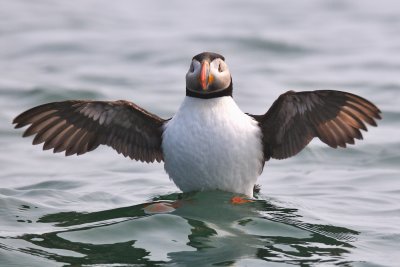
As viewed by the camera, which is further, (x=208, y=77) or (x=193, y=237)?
(x=208, y=77)

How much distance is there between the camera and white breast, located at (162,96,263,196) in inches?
338

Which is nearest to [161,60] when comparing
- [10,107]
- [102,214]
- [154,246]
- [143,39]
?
[143,39]

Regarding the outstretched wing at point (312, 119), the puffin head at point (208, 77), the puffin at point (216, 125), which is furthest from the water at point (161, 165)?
the puffin head at point (208, 77)

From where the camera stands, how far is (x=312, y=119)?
8883 mm

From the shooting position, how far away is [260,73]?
54.7 feet

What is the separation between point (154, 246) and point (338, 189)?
10.9 feet

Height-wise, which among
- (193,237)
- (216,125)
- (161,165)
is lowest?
(193,237)

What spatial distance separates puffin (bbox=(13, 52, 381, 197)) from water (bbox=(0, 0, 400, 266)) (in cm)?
35

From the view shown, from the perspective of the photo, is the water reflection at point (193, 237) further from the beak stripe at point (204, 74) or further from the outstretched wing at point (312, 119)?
the beak stripe at point (204, 74)

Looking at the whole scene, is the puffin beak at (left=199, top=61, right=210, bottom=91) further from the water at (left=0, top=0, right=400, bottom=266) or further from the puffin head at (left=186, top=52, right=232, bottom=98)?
the water at (left=0, top=0, right=400, bottom=266)

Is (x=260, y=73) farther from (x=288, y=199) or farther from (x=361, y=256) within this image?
(x=361, y=256)

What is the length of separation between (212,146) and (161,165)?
134 inches

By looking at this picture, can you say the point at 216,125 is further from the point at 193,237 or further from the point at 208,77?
the point at 193,237

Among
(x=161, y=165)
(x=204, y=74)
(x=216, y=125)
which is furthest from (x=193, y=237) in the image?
(x=161, y=165)
